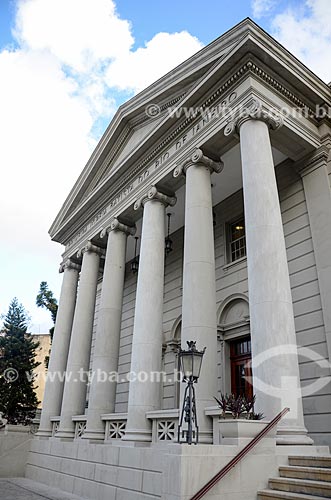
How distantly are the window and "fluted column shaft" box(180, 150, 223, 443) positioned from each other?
393 cm

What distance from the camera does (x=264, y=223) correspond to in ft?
29.7

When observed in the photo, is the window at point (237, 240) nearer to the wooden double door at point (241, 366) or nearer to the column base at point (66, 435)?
the wooden double door at point (241, 366)

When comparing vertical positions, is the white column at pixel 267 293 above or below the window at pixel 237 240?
below

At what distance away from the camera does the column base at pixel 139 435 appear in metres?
10.2

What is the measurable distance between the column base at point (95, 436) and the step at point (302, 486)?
283 inches

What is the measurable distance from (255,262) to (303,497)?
441 cm

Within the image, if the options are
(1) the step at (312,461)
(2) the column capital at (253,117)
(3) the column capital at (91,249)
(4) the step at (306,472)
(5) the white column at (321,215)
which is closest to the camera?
(4) the step at (306,472)

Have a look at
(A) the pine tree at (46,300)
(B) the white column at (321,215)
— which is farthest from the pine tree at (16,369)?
(B) the white column at (321,215)

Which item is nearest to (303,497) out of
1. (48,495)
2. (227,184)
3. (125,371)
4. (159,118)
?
(48,495)

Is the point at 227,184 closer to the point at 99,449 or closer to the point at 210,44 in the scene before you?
the point at 210,44

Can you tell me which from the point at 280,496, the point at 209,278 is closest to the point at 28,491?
the point at 209,278

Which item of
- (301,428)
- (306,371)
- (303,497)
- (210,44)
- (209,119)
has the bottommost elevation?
(303,497)

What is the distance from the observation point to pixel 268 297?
834cm

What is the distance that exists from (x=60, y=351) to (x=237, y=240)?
9.12 m
